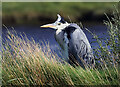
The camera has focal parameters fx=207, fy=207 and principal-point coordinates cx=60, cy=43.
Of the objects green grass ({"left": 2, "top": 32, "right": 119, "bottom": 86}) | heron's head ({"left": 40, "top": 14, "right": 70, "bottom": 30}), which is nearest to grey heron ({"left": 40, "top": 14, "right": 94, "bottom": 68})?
heron's head ({"left": 40, "top": 14, "right": 70, "bottom": 30})

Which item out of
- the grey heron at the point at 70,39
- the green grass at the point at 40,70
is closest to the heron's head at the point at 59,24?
the grey heron at the point at 70,39

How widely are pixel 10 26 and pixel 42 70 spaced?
971 millimetres

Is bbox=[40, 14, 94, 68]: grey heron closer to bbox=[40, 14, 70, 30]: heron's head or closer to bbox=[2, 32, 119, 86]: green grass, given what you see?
bbox=[40, 14, 70, 30]: heron's head

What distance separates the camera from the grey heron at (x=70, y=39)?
308 cm

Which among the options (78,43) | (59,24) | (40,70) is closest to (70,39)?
(78,43)

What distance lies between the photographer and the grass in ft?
8.59

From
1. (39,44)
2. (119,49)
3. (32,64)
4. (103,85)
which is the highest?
(39,44)

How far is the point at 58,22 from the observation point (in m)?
3.10

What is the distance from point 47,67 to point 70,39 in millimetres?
Result: 583

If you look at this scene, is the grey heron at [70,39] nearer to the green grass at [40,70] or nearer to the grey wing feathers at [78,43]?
the grey wing feathers at [78,43]

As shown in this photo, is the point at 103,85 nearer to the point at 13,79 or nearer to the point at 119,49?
the point at 119,49

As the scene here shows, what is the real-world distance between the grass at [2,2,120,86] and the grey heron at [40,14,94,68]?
0.20 m

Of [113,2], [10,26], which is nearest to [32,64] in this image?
[10,26]

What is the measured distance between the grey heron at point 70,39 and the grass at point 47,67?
204 mm
